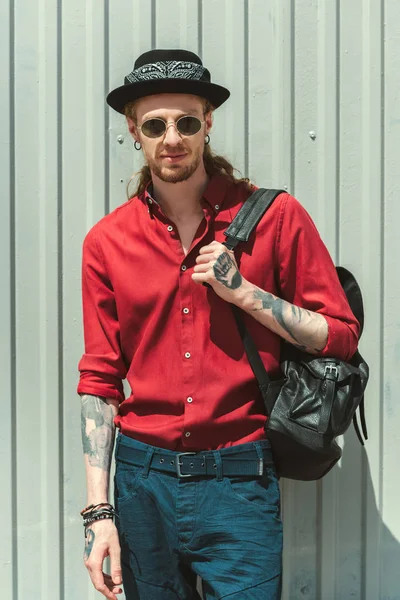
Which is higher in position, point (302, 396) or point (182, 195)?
point (182, 195)

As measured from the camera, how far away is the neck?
106 inches

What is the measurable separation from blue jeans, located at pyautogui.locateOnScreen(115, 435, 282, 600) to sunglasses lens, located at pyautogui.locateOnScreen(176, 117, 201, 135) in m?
1.02

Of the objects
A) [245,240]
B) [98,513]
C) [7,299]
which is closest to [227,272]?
[245,240]

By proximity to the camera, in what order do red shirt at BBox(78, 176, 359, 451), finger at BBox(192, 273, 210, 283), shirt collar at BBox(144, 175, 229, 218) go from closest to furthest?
1. finger at BBox(192, 273, 210, 283)
2. red shirt at BBox(78, 176, 359, 451)
3. shirt collar at BBox(144, 175, 229, 218)

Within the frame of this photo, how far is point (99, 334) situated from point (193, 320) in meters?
0.35

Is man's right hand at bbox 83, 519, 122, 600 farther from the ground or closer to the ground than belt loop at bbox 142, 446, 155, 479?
closer to the ground

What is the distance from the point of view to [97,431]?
269cm

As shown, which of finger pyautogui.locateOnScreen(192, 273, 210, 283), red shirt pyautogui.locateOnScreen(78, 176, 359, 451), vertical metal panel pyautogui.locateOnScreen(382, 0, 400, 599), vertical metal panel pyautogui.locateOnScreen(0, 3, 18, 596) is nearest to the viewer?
finger pyautogui.locateOnScreen(192, 273, 210, 283)

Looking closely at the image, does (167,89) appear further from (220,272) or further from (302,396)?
(302,396)

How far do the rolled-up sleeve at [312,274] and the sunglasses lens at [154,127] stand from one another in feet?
1.52

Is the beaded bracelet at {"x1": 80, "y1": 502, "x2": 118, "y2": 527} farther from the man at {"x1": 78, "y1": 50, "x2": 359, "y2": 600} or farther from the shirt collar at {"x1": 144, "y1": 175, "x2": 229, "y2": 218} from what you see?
the shirt collar at {"x1": 144, "y1": 175, "x2": 229, "y2": 218}

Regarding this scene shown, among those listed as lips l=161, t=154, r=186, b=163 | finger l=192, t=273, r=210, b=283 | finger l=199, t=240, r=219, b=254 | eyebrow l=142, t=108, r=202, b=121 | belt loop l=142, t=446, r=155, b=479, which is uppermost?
eyebrow l=142, t=108, r=202, b=121

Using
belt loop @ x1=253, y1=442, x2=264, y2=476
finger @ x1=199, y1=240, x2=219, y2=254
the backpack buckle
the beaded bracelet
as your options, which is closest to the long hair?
finger @ x1=199, y1=240, x2=219, y2=254

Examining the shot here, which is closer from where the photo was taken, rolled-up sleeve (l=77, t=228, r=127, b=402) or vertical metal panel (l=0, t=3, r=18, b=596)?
rolled-up sleeve (l=77, t=228, r=127, b=402)
